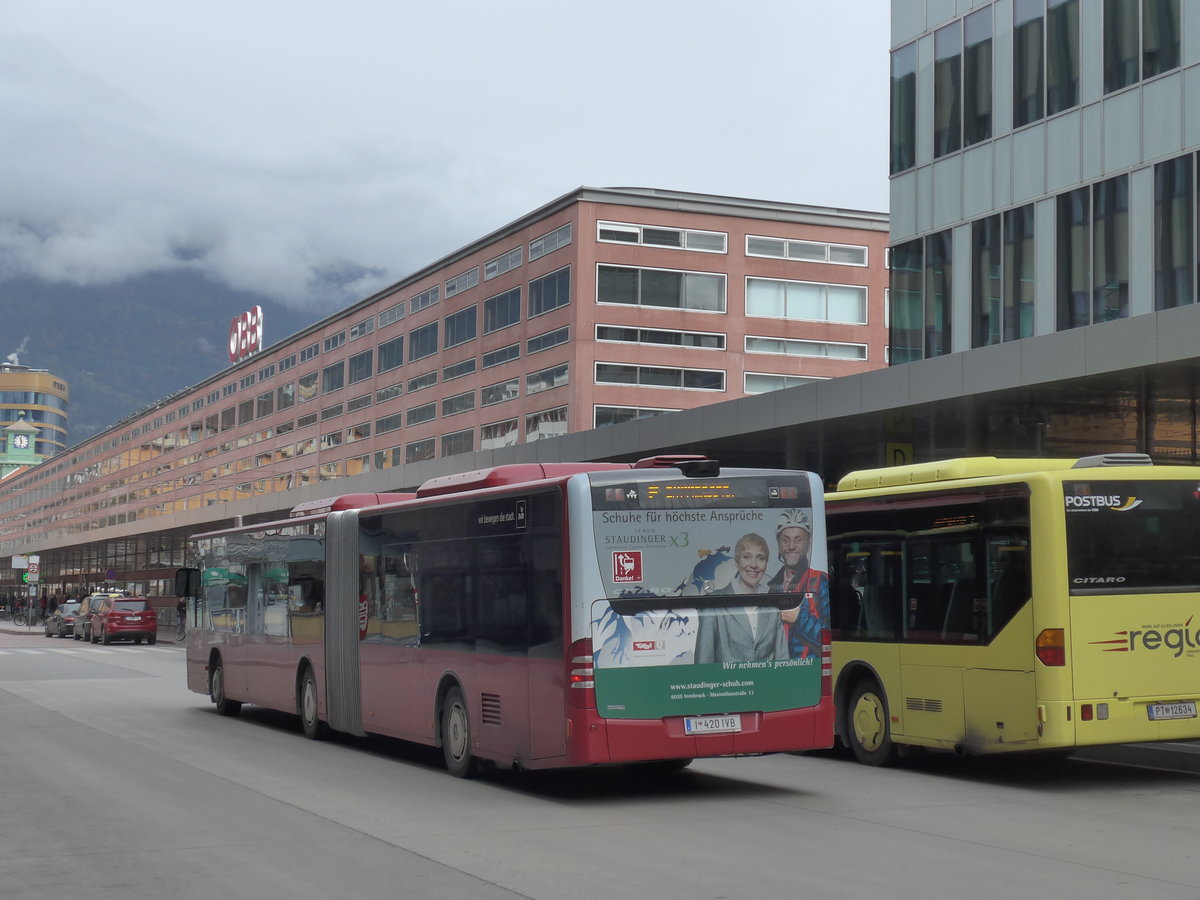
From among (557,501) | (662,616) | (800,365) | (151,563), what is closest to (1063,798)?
(662,616)

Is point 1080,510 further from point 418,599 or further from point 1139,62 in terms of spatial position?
point 1139,62

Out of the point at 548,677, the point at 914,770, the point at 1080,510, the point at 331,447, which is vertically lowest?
the point at 914,770

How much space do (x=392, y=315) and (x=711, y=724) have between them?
7848cm

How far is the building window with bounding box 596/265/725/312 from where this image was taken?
72.2 m

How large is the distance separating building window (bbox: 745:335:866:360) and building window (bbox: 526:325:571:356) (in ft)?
30.2

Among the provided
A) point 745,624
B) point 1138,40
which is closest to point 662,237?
point 1138,40

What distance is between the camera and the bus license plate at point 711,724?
1308 centimetres

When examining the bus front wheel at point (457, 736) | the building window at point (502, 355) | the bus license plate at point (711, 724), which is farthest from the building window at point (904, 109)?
the building window at point (502, 355)

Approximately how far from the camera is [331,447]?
99.6 m

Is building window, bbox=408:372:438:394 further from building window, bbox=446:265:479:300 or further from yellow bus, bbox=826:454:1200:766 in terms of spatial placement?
yellow bus, bbox=826:454:1200:766

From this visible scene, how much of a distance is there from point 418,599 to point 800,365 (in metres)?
61.7

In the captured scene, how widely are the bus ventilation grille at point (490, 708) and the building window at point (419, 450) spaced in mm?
69911

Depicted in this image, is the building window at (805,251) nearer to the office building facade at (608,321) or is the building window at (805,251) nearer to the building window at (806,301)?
the office building facade at (608,321)

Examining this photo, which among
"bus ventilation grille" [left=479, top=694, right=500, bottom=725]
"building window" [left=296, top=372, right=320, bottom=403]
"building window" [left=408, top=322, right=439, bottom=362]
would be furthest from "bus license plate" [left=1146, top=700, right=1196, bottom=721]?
"building window" [left=296, top=372, right=320, bottom=403]
